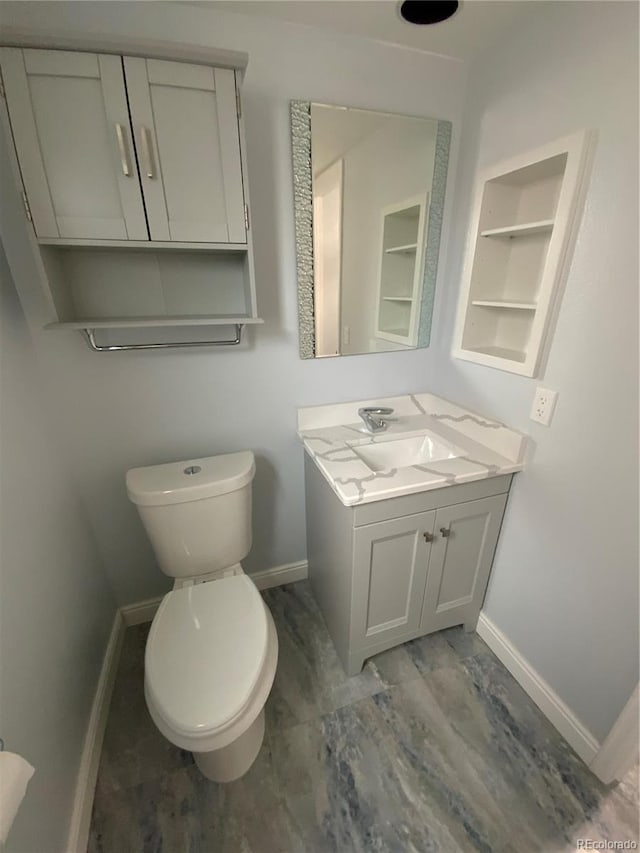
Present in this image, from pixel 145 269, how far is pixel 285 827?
69.7 inches

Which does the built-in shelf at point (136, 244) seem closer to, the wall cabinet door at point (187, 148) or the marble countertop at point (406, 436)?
the wall cabinet door at point (187, 148)

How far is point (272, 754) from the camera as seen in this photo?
3.89 feet

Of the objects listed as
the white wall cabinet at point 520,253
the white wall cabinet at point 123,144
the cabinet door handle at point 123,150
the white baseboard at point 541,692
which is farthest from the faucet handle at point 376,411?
the cabinet door handle at point 123,150

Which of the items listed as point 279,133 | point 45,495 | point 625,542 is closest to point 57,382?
point 45,495

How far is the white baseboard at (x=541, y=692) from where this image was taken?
3.77 ft

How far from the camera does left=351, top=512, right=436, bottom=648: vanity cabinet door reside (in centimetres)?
116

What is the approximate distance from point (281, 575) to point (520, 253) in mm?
1769

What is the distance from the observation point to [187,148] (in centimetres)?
96

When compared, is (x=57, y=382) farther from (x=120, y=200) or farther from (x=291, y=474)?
(x=291, y=474)

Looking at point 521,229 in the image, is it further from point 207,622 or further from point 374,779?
point 374,779

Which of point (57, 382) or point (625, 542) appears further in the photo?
point (57, 382)

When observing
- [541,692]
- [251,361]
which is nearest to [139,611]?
[251,361]

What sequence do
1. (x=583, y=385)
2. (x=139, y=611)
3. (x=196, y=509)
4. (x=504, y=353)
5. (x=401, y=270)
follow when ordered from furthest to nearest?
1. (x=139, y=611)
2. (x=401, y=270)
3. (x=504, y=353)
4. (x=196, y=509)
5. (x=583, y=385)

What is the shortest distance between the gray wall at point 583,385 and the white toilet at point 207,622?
968 mm
